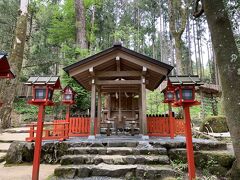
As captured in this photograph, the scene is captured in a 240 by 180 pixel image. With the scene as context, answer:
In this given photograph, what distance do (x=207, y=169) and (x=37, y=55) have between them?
48.6ft

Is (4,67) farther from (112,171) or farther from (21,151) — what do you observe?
(21,151)

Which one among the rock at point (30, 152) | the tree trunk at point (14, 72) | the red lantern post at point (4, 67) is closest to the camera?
the red lantern post at point (4, 67)

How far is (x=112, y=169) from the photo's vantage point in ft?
14.3

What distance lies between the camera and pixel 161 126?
24.5 ft

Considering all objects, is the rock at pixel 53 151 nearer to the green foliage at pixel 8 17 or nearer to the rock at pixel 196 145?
the rock at pixel 196 145

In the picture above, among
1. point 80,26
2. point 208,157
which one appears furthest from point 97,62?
point 80,26

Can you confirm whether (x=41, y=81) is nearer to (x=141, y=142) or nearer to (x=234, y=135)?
(x=141, y=142)

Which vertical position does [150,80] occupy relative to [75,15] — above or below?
below

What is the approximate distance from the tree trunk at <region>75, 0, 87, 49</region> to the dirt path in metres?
9.75

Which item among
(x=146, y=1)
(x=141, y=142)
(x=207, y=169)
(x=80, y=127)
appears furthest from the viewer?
(x=146, y=1)

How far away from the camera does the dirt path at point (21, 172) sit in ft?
14.3

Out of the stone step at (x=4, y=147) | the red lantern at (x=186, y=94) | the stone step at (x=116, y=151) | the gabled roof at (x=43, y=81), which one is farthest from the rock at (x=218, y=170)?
the stone step at (x=4, y=147)

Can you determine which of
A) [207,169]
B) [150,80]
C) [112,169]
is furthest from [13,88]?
[207,169]

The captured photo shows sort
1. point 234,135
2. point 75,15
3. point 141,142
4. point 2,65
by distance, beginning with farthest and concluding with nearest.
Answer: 1. point 75,15
2. point 141,142
3. point 234,135
4. point 2,65
